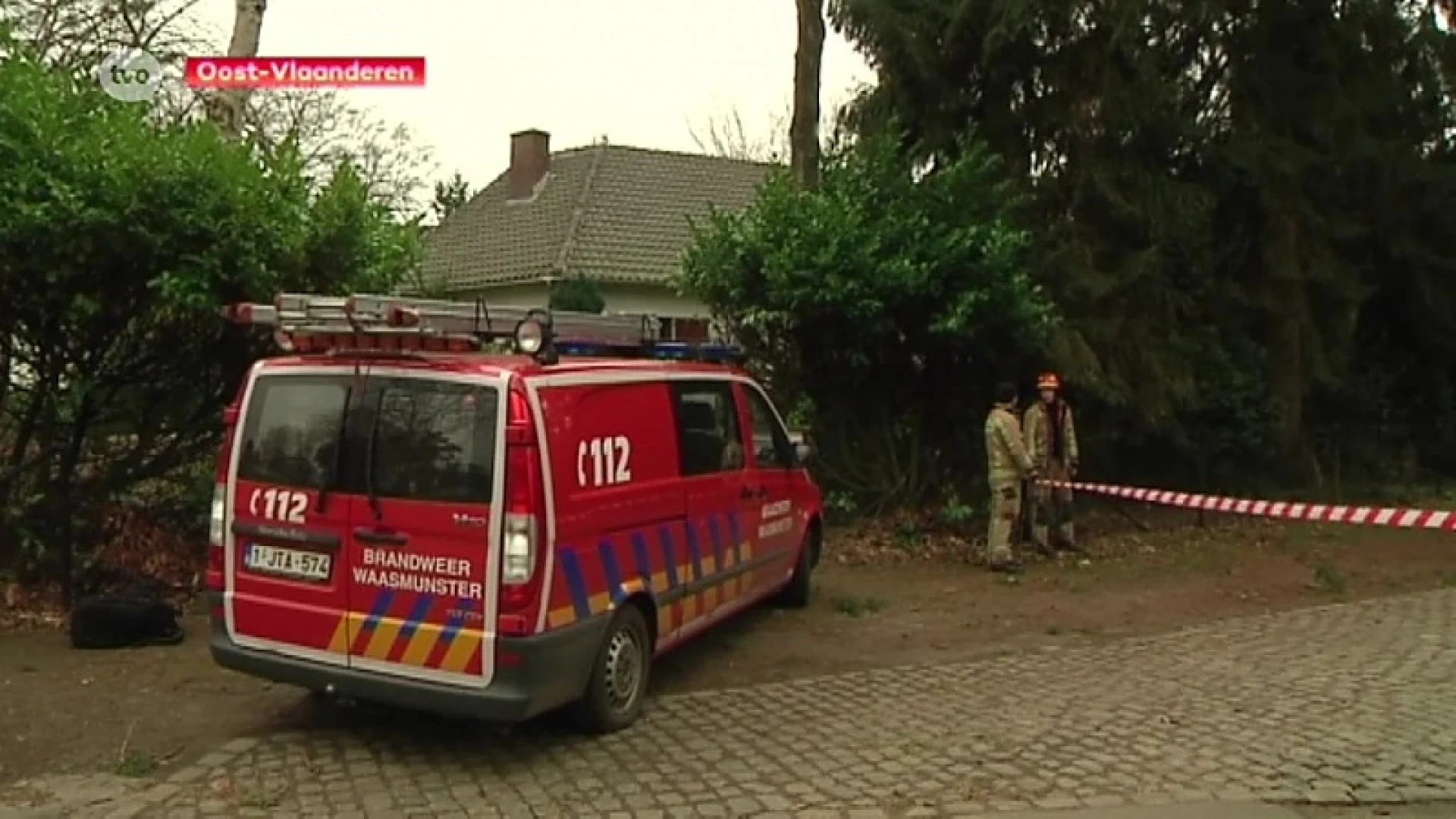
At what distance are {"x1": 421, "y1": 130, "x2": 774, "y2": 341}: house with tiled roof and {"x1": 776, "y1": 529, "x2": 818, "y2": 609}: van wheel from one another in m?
16.6

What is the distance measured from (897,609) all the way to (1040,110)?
606 cm

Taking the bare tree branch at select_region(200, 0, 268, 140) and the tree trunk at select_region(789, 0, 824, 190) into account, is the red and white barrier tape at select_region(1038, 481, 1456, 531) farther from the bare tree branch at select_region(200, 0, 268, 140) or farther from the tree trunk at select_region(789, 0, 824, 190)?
the bare tree branch at select_region(200, 0, 268, 140)

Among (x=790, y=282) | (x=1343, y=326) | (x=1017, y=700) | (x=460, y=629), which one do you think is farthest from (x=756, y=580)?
(x=1343, y=326)

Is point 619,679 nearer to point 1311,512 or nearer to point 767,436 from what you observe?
point 767,436

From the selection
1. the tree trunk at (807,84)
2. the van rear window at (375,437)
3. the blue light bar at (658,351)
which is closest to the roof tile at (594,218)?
the tree trunk at (807,84)

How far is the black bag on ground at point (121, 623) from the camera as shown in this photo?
298 inches

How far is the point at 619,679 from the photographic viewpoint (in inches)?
244

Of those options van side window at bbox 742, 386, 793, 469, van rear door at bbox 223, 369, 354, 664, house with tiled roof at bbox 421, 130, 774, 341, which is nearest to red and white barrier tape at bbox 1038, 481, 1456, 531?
van side window at bbox 742, 386, 793, 469

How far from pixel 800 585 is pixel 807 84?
6479 mm

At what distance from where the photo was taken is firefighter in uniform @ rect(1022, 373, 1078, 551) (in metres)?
11.6

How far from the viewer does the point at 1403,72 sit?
595 inches

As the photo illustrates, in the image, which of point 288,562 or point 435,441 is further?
point 288,562

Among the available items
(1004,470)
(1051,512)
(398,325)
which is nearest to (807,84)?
(1004,470)

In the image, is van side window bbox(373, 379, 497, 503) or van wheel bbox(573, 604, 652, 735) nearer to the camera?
van side window bbox(373, 379, 497, 503)
